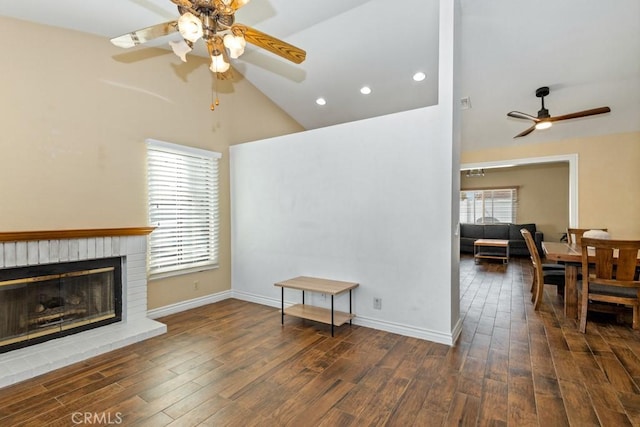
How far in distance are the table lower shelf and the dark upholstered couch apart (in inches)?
281

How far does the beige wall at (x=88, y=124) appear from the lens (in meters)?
2.81

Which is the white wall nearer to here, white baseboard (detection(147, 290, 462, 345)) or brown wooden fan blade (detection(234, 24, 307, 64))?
white baseboard (detection(147, 290, 462, 345))

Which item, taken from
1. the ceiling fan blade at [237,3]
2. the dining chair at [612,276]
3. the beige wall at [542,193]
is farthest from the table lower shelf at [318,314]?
the beige wall at [542,193]

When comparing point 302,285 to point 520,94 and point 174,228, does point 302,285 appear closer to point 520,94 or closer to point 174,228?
point 174,228

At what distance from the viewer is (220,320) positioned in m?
3.76

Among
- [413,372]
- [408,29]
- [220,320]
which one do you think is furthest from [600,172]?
[220,320]

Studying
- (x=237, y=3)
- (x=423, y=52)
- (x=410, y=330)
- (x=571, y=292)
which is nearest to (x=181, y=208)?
(x=237, y=3)

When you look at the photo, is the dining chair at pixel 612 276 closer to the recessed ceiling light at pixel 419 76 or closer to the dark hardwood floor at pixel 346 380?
the dark hardwood floor at pixel 346 380

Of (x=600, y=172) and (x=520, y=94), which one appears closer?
(x=520, y=94)

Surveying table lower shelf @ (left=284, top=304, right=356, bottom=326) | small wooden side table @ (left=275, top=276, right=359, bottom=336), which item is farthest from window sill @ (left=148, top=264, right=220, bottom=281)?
table lower shelf @ (left=284, top=304, right=356, bottom=326)

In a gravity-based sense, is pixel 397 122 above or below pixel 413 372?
above

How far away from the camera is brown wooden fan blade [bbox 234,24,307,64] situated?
209 cm

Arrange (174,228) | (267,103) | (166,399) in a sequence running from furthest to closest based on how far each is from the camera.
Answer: (267,103)
(174,228)
(166,399)

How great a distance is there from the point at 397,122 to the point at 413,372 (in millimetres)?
2414
